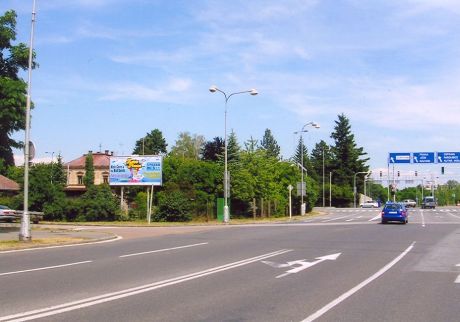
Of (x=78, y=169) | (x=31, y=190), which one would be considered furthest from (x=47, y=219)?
(x=78, y=169)

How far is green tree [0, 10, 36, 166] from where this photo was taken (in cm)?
2748

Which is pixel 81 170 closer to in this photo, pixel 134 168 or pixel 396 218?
pixel 134 168

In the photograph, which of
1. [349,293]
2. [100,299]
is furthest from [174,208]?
[100,299]

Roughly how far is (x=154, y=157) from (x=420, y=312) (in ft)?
120

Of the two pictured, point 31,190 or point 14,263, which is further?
point 31,190

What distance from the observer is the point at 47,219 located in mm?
43906

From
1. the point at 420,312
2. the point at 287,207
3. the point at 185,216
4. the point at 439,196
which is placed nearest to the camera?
the point at 420,312

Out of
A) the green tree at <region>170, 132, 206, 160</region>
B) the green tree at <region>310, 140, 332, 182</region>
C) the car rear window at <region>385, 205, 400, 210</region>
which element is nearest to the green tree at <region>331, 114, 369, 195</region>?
the green tree at <region>310, 140, 332, 182</region>

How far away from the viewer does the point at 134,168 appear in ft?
144

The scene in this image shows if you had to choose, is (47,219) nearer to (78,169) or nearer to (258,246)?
(258,246)

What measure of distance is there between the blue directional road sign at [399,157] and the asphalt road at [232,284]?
60690mm

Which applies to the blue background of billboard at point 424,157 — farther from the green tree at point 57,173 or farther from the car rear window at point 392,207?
the green tree at point 57,173

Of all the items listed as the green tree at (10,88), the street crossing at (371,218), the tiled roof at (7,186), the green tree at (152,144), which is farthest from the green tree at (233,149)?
the green tree at (152,144)

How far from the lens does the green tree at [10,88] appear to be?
27.5 m
